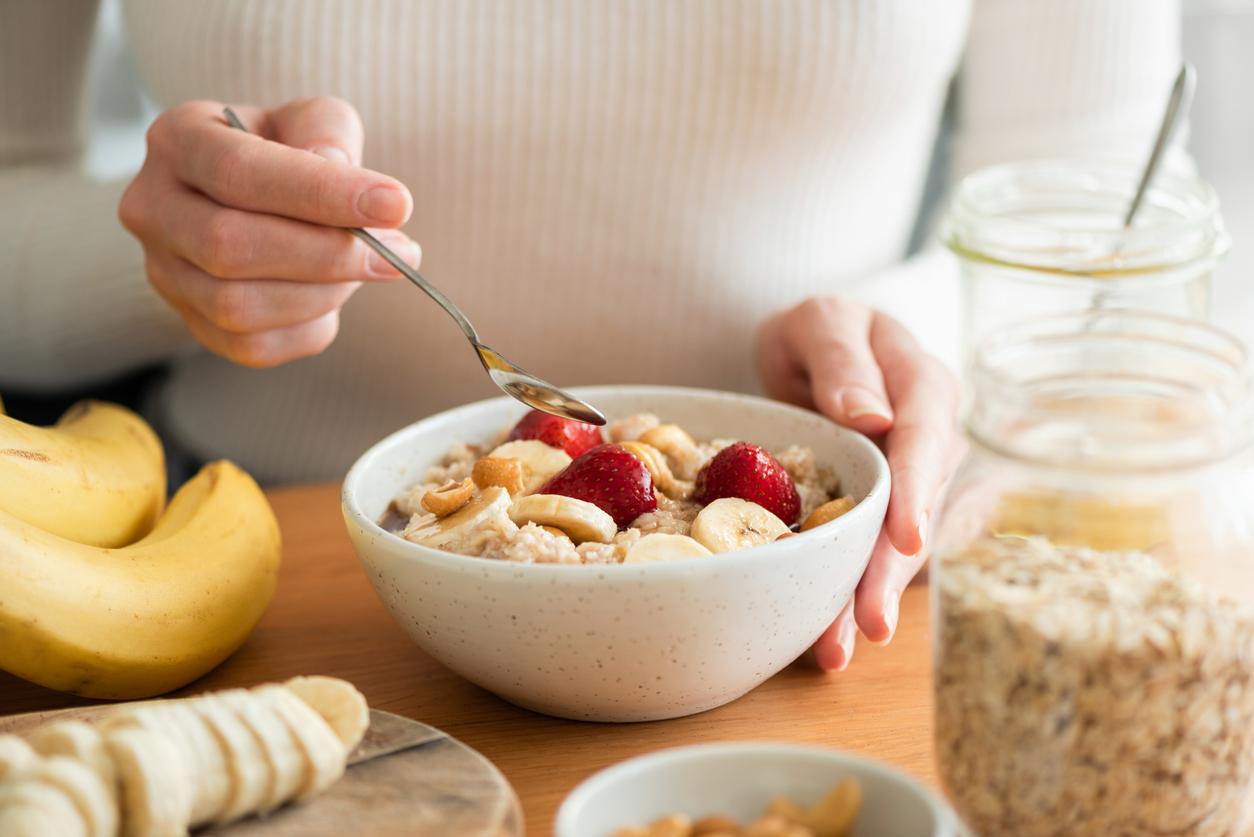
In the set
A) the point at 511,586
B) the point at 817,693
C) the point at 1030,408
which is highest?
the point at 1030,408

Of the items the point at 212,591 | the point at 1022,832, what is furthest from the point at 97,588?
the point at 1022,832

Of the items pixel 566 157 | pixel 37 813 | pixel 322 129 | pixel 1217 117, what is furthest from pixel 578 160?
pixel 1217 117

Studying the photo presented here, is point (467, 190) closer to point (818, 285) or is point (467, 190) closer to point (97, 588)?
point (818, 285)

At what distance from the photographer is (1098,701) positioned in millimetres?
404

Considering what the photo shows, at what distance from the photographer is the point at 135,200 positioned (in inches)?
31.4

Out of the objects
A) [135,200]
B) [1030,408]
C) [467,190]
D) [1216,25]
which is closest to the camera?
[1030,408]

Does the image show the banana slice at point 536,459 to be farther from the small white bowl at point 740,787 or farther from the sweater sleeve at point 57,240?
the sweater sleeve at point 57,240

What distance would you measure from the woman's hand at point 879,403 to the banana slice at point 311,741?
27 cm

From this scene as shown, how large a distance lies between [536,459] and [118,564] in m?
0.23

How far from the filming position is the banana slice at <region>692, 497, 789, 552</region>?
22.8 inches

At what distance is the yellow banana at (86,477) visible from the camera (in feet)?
2.11

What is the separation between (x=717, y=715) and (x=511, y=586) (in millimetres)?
146

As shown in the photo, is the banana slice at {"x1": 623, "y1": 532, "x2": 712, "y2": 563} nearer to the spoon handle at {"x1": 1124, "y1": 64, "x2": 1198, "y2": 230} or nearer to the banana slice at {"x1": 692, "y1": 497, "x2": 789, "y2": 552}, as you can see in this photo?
the banana slice at {"x1": 692, "y1": 497, "x2": 789, "y2": 552}

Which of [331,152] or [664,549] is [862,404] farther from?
[331,152]
